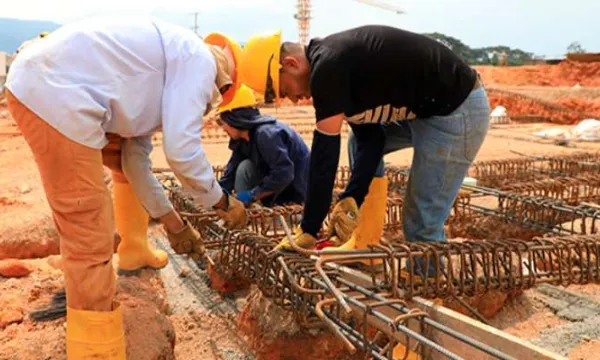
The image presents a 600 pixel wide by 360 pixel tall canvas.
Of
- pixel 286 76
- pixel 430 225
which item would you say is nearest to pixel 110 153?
pixel 286 76


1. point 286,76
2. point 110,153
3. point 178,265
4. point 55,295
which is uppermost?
point 286,76

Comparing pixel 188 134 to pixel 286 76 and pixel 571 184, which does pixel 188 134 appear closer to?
pixel 286 76

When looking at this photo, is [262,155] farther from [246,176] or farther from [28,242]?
[28,242]

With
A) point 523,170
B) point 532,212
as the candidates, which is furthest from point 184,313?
point 523,170

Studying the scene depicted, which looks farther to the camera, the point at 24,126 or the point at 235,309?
the point at 235,309

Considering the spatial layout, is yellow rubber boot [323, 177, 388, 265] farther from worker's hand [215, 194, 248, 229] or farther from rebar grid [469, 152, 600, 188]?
rebar grid [469, 152, 600, 188]

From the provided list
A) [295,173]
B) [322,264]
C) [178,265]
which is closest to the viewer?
[322,264]

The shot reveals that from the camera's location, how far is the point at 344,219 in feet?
9.88

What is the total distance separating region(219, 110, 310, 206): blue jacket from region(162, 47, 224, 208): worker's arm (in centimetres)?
204

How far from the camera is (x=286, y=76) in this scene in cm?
281

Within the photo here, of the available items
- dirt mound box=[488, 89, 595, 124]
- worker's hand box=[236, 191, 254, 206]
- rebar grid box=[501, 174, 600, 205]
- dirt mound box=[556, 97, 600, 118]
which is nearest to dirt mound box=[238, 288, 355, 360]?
worker's hand box=[236, 191, 254, 206]

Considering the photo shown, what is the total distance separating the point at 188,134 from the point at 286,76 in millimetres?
679

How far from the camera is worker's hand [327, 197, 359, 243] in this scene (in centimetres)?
302

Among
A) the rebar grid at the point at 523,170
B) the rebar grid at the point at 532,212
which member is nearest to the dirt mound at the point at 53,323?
the rebar grid at the point at 532,212
